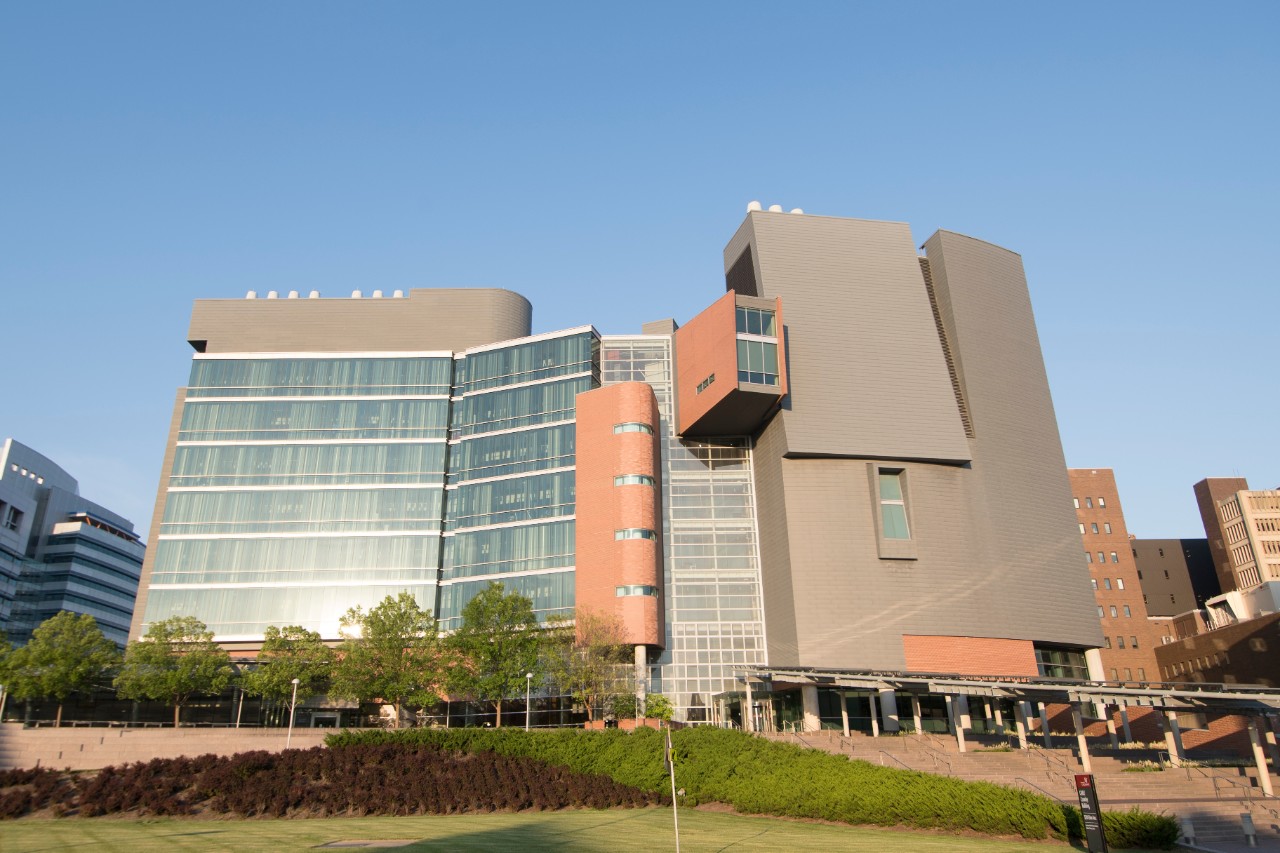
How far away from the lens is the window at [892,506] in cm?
6925

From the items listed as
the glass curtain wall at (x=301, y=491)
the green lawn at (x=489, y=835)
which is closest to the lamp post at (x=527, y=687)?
the glass curtain wall at (x=301, y=491)

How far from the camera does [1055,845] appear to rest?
2889 centimetres

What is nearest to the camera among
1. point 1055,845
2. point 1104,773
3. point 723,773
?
point 1055,845

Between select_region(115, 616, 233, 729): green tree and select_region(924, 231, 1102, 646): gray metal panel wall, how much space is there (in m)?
59.5

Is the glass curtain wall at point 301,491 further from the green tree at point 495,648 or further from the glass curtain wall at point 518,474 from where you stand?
the green tree at point 495,648

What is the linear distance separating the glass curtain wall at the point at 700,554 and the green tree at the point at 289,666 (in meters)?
25.8

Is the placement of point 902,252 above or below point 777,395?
above

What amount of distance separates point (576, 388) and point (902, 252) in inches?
1254

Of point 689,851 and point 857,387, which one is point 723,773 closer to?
point 689,851

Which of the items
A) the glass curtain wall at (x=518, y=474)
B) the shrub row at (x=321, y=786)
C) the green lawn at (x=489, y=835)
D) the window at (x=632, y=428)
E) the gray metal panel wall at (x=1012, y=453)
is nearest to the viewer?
the green lawn at (x=489, y=835)

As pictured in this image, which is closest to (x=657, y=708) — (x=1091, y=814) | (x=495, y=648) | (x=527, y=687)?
(x=527, y=687)

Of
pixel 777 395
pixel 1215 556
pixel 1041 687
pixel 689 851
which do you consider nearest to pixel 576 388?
pixel 777 395

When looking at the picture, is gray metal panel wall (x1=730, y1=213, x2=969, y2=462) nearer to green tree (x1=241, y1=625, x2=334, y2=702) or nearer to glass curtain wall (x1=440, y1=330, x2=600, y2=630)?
glass curtain wall (x1=440, y1=330, x2=600, y2=630)

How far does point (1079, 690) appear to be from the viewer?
4097cm
